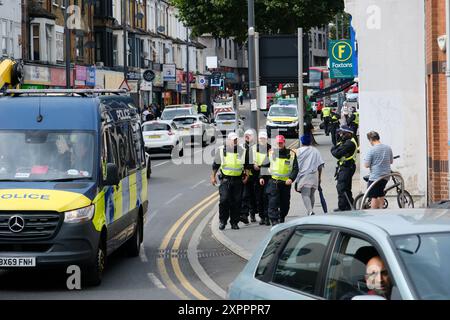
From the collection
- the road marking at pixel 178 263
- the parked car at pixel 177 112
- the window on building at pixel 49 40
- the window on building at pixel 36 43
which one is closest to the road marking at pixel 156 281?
the road marking at pixel 178 263

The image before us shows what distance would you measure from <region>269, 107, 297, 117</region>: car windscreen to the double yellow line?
89.2 ft

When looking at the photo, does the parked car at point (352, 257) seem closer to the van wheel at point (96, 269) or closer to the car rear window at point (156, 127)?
the van wheel at point (96, 269)

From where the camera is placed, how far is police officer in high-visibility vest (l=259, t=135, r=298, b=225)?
59.7 feet

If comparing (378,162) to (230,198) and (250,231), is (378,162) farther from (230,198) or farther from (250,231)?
(230,198)

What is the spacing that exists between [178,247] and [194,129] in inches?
1173

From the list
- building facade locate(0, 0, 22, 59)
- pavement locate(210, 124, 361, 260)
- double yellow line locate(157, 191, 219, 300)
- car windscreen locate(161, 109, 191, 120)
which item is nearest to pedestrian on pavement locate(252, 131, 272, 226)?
pavement locate(210, 124, 361, 260)

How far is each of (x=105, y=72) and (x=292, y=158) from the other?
4625cm

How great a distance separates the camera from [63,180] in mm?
13047

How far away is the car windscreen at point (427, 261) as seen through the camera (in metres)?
5.76

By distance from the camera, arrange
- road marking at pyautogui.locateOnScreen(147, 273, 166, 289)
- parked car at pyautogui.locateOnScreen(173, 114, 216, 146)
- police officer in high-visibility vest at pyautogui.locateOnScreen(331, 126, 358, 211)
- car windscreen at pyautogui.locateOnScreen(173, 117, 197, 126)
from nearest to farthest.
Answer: road marking at pyautogui.locateOnScreen(147, 273, 166, 289)
police officer in high-visibility vest at pyautogui.locateOnScreen(331, 126, 358, 211)
parked car at pyautogui.locateOnScreen(173, 114, 216, 146)
car windscreen at pyautogui.locateOnScreen(173, 117, 197, 126)

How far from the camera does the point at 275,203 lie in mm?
18250

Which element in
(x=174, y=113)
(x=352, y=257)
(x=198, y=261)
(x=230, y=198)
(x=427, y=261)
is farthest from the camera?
(x=174, y=113)

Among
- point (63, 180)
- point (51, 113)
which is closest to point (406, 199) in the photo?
point (51, 113)

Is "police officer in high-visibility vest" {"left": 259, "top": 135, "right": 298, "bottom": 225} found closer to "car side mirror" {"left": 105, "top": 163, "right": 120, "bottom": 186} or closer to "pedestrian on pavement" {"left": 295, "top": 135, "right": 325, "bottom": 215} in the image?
"pedestrian on pavement" {"left": 295, "top": 135, "right": 325, "bottom": 215}
